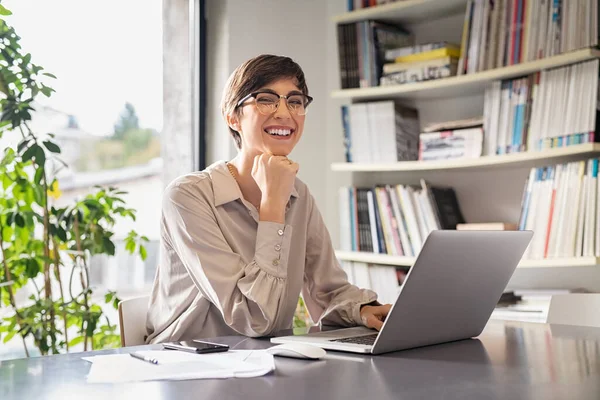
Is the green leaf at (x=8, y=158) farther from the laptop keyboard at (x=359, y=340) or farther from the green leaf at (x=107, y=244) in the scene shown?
the laptop keyboard at (x=359, y=340)

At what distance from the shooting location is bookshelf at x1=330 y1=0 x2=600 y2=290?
107 inches

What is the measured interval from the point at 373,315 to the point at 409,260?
1399 millimetres

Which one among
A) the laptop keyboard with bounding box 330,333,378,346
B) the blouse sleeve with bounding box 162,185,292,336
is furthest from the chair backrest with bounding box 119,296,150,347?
the laptop keyboard with bounding box 330,333,378,346

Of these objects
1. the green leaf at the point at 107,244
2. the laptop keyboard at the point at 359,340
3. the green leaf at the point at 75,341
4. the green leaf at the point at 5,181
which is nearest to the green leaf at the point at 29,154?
the green leaf at the point at 5,181

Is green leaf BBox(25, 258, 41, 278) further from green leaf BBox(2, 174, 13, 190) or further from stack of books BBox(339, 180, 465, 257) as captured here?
stack of books BBox(339, 180, 465, 257)

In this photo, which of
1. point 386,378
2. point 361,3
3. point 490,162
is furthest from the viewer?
point 361,3

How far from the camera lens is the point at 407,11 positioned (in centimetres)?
315

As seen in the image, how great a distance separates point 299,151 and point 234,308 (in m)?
1.98

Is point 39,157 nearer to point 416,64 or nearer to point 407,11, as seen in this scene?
point 416,64

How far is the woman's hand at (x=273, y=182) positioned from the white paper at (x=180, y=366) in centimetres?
47

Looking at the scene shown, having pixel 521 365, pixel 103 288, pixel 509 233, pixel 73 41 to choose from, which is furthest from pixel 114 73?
pixel 521 365

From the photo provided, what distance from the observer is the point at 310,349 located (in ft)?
4.01

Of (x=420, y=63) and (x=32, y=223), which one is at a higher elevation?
(x=420, y=63)

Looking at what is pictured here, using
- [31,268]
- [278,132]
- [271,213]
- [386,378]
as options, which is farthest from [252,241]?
[31,268]
